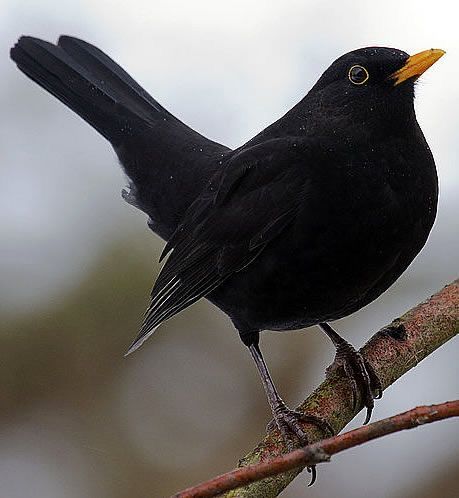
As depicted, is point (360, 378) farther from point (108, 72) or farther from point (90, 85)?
point (108, 72)

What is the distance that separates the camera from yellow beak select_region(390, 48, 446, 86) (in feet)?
11.8

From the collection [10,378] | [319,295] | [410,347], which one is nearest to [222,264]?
[319,295]

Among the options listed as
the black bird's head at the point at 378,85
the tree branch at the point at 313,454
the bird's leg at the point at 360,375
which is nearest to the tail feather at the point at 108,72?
the black bird's head at the point at 378,85

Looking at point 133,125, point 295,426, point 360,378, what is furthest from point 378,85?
point 133,125

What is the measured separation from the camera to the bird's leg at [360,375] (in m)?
3.78

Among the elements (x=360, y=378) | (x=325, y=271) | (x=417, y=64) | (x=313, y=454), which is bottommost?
(x=360, y=378)

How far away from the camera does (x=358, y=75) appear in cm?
379

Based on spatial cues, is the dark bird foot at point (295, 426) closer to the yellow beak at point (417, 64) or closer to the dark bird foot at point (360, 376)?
the dark bird foot at point (360, 376)

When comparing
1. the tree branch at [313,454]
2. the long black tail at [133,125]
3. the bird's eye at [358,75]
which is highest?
the long black tail at [133,125]

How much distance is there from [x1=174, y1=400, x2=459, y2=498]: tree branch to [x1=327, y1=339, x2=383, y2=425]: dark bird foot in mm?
1820

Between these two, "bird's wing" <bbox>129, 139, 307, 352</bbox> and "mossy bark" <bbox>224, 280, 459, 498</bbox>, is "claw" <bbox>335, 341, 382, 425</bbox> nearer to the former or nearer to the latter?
"mossy bark" <bbox>224, 280, 459, 498</bbox>

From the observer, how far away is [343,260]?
3.57 m

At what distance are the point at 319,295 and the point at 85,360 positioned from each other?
3251 millimetres

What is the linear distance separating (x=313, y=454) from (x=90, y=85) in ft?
11.4
